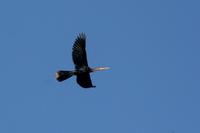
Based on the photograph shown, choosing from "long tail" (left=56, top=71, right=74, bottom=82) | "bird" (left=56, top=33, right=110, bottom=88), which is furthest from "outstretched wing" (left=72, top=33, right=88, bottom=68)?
"long tail" (left=56, top=71, right=74, bottom=82)

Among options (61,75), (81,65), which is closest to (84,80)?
(81,65)

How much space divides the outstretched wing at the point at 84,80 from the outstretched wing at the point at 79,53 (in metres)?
0.65

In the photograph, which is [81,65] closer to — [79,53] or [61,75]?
[79,53]

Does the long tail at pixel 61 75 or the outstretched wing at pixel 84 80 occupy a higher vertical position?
the long tail at pixel 61 75

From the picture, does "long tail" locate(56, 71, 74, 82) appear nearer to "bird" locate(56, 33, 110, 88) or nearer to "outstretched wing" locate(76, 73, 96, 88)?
"bird" locate(56, 33, 110, 88)

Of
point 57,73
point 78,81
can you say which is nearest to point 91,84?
point 78,81

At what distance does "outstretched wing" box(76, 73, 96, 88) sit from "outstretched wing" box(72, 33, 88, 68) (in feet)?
2.15

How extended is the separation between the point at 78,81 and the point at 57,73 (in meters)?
1.83

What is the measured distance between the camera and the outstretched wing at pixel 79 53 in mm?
27875

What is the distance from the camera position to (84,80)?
28.5 meters

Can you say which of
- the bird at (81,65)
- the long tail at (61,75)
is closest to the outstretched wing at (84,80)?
the bird at (81,65)

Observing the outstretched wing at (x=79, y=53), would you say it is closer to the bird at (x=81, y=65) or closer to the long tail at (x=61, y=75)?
the bird at (x=81, y=65)

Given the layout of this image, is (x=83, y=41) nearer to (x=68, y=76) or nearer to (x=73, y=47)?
(x=73, y=47)

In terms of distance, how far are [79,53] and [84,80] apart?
156 cm
